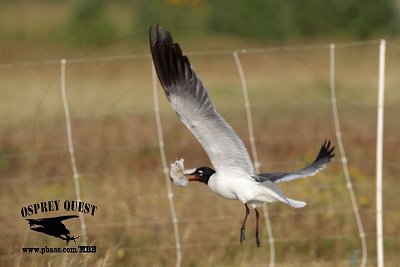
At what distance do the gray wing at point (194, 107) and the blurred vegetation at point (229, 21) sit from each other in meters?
19.2

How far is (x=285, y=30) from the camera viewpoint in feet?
96.6

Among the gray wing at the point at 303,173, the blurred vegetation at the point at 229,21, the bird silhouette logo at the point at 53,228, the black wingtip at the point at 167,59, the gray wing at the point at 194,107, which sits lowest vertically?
the bird silhouette logo at the point at 53,228

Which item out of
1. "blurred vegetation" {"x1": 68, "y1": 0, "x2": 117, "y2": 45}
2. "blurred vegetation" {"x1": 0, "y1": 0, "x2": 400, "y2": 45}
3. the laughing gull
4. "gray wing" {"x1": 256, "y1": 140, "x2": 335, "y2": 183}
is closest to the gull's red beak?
the laughing gull

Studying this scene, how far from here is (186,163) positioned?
1449cm

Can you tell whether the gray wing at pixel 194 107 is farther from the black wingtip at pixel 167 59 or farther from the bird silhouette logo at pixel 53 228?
the bird silhouette logo at pixel 53 228

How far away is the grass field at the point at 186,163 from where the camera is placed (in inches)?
420

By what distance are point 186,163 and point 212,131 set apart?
19.9 ft

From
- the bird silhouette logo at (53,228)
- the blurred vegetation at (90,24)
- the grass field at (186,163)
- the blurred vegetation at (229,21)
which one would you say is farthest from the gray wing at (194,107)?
the blurred vegetation at (90,24)

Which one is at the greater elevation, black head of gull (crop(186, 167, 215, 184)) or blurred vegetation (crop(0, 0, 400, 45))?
blurred vegetation (crop(0, 0, 400, 45))

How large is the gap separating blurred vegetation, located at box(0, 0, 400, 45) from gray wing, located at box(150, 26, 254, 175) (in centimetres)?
1922

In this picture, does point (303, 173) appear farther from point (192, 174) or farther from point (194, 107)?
point (194, 107)

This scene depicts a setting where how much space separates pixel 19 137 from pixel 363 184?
4302 mm

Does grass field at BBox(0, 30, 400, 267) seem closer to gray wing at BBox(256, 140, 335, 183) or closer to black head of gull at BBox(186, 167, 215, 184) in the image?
black head of gull at BBox(186, 167, 215, 184)

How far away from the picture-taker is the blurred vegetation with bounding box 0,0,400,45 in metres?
28.8
